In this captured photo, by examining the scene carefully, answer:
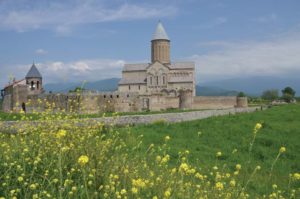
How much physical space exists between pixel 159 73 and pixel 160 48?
549 cm

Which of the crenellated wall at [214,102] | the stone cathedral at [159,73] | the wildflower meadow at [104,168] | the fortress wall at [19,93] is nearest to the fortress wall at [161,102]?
the crenellated wall at [214,102]

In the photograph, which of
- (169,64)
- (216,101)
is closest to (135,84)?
(169,64)

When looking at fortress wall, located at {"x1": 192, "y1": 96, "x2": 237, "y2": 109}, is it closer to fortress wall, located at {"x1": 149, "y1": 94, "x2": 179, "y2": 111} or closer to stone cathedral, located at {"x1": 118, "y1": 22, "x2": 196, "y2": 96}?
fortress wall, located at {"x1": 149, "y1": 94, "x2": 179, "y2": 111}

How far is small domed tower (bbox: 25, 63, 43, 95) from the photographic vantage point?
38719 mm

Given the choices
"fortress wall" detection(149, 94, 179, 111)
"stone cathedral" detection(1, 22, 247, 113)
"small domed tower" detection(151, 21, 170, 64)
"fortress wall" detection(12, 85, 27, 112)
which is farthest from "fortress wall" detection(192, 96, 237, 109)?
"fortress wall" detection(12, 85, 27, 112)

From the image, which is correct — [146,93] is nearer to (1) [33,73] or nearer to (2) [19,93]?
(1) [33,73]

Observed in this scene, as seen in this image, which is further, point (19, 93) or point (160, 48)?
point (160, 48)

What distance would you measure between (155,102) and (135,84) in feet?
55.4

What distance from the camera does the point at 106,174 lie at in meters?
4.20

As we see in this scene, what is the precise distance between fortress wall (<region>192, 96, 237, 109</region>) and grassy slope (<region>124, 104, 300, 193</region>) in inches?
1192

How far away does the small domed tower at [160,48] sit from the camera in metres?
61.2

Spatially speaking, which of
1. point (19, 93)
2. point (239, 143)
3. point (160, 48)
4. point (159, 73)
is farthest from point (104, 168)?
point (160, 48)

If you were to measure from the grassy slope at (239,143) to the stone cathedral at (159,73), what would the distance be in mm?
37786

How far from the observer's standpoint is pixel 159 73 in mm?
57562
